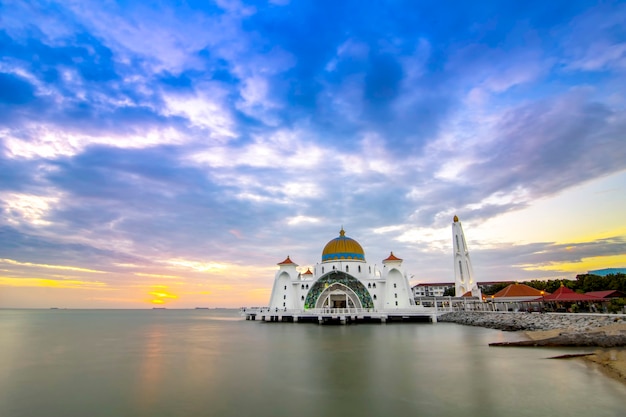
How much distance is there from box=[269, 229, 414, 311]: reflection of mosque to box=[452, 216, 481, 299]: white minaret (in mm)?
12532

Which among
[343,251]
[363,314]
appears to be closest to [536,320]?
[363,314]

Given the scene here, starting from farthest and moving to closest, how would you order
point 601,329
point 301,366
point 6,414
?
point 601,329 < point 301,366 < point 6,414

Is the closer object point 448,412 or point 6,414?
point 448,412

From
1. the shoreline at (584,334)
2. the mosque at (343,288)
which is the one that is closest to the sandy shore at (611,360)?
the shoreline at (584,334)

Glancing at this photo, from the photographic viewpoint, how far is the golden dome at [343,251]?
49.1 metres

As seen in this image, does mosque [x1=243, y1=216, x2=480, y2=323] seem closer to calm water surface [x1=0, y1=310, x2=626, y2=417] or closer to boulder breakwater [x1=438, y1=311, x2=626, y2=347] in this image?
boulder breakwater [x1=438, y1=311, x2=626, y2=347]

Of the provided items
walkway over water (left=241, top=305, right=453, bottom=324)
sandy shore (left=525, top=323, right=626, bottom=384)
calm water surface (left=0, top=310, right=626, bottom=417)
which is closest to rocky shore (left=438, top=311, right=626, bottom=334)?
sandy shore (left=525, top=323, right=626, bottom=384)

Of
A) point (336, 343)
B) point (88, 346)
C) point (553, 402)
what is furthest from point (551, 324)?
point (88, 346)

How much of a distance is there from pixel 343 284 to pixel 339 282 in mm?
573

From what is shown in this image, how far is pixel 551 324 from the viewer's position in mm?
27234

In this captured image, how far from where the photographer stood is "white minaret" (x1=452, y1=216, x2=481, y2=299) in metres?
55.7

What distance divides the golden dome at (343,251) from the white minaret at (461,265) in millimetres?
16567

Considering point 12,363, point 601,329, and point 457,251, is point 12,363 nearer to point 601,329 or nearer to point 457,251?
point 601,329

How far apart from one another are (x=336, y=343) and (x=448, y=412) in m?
15.0
